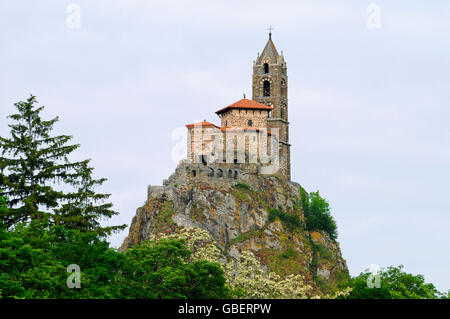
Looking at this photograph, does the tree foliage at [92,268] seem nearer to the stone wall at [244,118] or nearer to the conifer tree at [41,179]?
the conifer tree at [41,179]

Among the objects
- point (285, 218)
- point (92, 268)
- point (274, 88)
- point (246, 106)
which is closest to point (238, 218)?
point (285, 218)

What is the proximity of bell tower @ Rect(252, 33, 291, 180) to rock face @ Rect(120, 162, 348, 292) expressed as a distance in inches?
555

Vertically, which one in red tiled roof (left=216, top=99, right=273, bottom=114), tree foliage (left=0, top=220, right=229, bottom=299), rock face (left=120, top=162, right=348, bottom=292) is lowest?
tree foliage (left=0, top=220, right=229, bottom=299)

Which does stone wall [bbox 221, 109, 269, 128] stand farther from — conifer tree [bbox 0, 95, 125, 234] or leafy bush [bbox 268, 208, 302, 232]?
conifer tree [bbox 0, 95, 125, 234]

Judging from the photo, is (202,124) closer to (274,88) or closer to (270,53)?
(274,88)

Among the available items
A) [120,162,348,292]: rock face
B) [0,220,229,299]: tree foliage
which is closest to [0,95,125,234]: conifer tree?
[0,220,229,299]: tree foliage

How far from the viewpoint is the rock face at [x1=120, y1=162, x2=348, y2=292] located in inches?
4001

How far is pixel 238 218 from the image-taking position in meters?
106

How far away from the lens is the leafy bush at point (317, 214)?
116688 millimetres

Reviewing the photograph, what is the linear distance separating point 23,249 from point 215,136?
74.0m

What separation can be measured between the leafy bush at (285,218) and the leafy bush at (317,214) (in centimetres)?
507

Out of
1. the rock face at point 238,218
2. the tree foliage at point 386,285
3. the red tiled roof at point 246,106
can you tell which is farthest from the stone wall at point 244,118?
the tree foliage at point 386,285

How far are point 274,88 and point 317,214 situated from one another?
2594 centimetres
